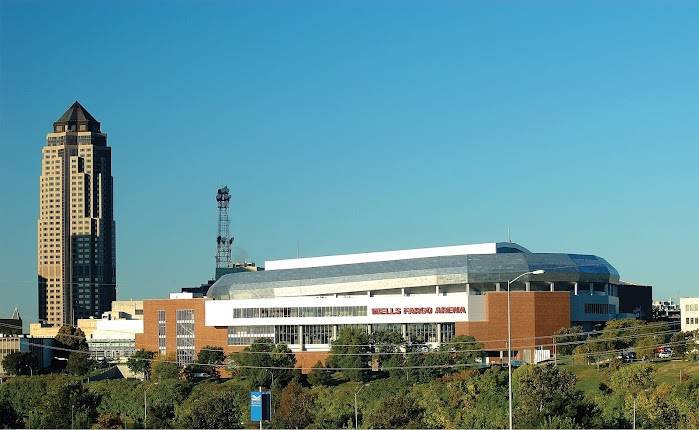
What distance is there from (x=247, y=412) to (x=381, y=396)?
694 inches

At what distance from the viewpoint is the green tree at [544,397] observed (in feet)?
426

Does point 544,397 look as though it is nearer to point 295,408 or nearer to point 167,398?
point 295,408

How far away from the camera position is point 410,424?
14600cm

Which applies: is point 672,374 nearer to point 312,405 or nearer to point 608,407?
point 608,407

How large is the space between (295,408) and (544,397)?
34.1 meters

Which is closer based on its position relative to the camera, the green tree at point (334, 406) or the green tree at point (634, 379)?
the green tree at point (334, 406)

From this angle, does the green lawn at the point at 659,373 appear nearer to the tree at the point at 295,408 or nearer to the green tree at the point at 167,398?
the tree at the point at 295,408

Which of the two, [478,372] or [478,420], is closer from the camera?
[478,420]

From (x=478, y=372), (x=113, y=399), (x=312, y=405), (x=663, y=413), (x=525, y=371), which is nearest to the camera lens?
(x=663, y=413)

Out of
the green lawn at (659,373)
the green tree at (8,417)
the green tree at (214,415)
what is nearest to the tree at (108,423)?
the green tree at (214,415)

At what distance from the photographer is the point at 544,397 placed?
141 metres

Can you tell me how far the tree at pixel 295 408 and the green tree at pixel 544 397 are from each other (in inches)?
940

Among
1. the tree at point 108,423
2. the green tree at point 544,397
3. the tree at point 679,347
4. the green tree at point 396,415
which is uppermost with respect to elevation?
the tree at point 679,347

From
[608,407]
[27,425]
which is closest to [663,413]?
[608,407]
